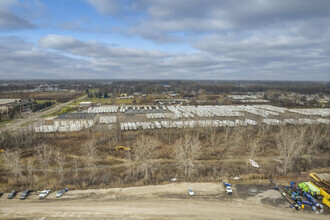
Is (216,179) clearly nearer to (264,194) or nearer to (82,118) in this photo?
(264,194)

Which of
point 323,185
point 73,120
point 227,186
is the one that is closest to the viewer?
point 323,185

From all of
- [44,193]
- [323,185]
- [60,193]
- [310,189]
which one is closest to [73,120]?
[44,193]

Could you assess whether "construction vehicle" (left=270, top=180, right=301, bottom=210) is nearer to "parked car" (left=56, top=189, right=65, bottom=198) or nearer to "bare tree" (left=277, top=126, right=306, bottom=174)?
"bare tree" (left=277, top=126, right=306, bottom=174)

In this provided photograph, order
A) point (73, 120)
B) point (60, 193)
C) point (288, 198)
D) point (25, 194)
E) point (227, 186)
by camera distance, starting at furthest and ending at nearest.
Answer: point (73, 120) < point (227, 186) < point (60, 193) < point (25, 194) < point (288, 198)

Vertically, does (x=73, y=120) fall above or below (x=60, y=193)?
above

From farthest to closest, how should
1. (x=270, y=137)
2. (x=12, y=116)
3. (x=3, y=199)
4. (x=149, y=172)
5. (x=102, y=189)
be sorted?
(x=12, y=116) → (x=270, y=137) → (x=149, y=172) → (x=102, y=189) → (x=3, y=199)

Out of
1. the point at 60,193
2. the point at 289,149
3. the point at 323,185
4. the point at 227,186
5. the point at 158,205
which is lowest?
the point at 158,205

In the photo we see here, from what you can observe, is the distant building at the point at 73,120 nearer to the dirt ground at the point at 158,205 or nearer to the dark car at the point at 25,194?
the dark car at the point at 25,194

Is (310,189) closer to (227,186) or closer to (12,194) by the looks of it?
(227,186)

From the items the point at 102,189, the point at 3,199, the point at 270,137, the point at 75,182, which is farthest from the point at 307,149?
the point at 3,199
